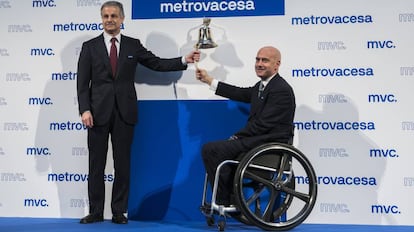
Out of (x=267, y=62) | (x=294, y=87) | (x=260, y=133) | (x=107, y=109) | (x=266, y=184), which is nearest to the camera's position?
(x=266, y=184)

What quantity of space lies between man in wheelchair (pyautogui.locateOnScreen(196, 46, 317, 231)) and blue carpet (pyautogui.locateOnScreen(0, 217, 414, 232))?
0.18m

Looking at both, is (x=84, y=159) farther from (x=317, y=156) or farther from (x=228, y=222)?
(x=317, y=156)

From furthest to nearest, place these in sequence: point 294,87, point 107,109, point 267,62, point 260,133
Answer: point 294,87 → point 107,109 → point 267,62 → point 260,133

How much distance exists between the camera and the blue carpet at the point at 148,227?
3494 millimetres

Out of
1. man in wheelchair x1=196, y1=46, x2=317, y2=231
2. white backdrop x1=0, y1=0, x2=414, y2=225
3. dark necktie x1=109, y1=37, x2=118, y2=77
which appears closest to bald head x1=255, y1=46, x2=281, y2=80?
man in wheelchair x1=196, y1=46, x2=317, y2=231

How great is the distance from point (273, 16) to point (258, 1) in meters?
0.17

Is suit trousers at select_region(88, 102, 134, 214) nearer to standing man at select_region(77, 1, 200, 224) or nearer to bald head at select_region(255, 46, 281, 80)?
standing man at select_region(77, 1, 200, 224)

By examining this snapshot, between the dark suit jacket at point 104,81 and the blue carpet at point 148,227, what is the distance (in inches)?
29.5

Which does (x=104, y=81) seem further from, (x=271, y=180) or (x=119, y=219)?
(x=271, y=180)

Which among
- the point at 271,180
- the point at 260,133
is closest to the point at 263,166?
the point at 271,180

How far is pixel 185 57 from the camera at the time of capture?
3861mm

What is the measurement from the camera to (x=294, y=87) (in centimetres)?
402

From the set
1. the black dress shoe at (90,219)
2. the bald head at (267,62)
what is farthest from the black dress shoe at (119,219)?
the bald head at (267,62)

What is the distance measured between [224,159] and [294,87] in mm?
1008
